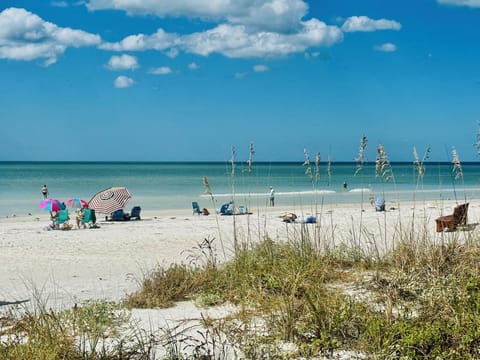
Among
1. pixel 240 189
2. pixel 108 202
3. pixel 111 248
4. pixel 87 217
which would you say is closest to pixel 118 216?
pixel 108 202

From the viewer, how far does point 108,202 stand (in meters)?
20.1

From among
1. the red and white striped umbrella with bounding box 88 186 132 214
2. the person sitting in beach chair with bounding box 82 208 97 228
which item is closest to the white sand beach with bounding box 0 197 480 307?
the person sitting in beach chair with bounding box 82 208 97 228

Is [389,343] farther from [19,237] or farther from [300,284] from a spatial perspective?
[19,237]

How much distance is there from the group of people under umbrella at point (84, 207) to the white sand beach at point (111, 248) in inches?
15.3

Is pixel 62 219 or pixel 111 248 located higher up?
pixel 62 219

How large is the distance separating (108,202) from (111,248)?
7504 mm

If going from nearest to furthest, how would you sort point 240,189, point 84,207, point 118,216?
point 84,207, point 118,216, point 240,189

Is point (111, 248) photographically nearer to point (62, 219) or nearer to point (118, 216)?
point (62, 219)

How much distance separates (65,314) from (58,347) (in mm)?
779

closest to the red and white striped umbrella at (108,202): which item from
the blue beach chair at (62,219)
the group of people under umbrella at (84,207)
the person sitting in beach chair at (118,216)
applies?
the group of people under umbrella at (84,207)

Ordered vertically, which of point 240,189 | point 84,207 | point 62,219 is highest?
point 84,207

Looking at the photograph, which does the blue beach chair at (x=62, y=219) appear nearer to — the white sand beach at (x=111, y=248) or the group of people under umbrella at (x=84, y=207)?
the group of people under umbrella at (x=84, y=207)

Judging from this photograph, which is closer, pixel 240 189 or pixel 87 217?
pixel 87 217

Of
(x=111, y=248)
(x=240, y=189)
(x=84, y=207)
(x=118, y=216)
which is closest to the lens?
(x=111, y=248)
